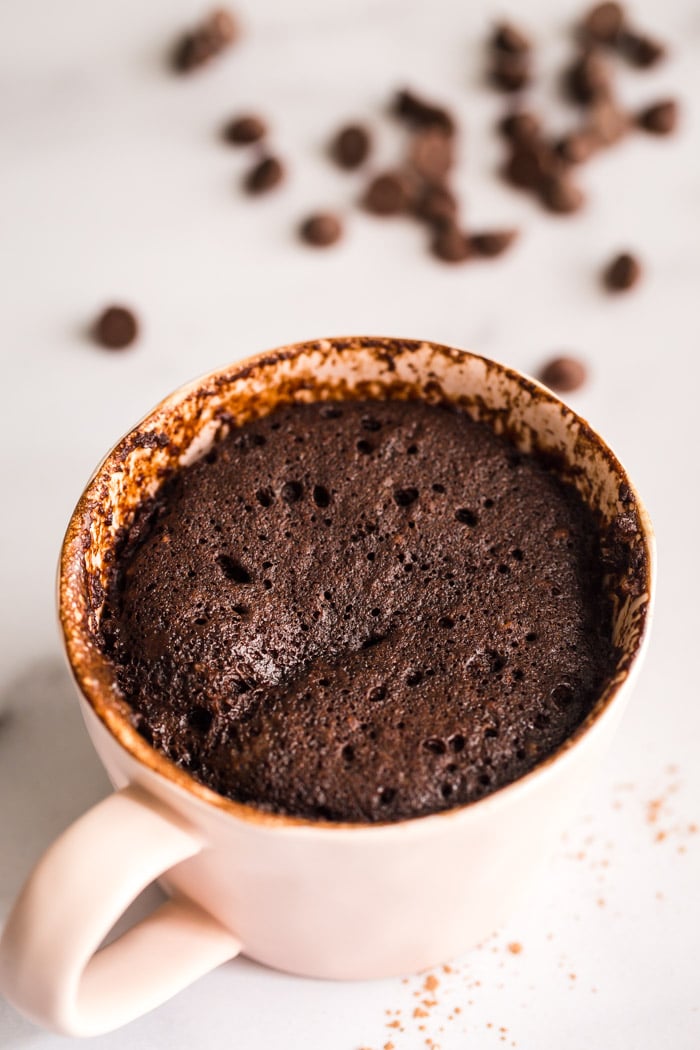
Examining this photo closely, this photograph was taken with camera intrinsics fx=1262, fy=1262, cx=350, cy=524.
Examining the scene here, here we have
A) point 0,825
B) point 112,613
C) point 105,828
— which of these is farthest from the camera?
point 0,825

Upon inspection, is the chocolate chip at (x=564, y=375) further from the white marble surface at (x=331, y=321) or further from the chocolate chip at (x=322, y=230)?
the chocolate chip at (x=322, y=230)

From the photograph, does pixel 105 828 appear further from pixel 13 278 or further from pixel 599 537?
pixel 13 278

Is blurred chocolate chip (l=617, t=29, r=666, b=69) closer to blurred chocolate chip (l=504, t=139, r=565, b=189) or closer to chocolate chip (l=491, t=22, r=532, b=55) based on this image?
Answer: chocolate chip (l=491, t=22, r=532, b=55)

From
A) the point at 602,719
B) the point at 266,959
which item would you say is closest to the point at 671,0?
the point at 602,719

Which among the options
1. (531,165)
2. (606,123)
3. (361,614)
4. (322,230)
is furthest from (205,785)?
(606,123)

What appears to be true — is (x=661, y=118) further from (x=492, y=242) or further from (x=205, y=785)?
(x=205, y=785)
